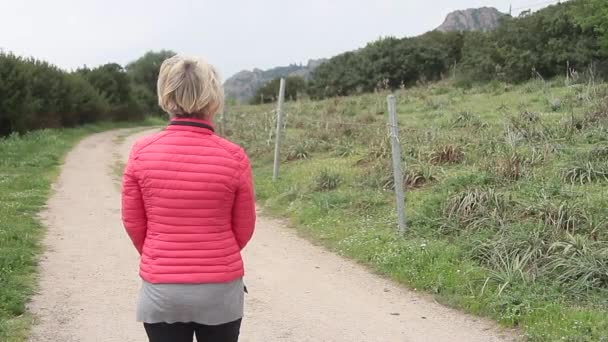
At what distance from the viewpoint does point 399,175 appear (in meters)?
7.07

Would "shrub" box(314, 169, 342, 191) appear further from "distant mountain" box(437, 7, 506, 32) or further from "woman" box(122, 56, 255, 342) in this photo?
"distant mountain" box(437, 7, 506, 32)

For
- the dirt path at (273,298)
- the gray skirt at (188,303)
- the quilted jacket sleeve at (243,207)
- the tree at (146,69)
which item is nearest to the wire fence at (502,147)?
the dirt path at (273,298)

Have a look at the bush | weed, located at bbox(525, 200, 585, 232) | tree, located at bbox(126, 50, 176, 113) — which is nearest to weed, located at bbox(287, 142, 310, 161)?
weed, located at bbox(525, 200, 585, 232)

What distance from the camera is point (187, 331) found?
250cm

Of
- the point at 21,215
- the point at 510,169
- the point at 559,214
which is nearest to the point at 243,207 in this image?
the point at 559,214

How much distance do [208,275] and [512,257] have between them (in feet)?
13.2

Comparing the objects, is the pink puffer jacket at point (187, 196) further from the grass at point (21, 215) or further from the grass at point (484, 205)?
the grass at point (484, 205)

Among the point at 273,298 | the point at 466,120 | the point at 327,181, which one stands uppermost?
the point at 466,120

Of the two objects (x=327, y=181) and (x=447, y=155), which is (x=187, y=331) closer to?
(x=327, y=181)

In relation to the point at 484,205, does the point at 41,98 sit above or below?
above

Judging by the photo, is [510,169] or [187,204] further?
[510,169]

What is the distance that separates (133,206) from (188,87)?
20.6 inches

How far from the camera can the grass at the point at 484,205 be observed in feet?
16.9

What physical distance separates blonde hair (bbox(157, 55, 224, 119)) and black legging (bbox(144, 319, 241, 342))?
32.4 inches
